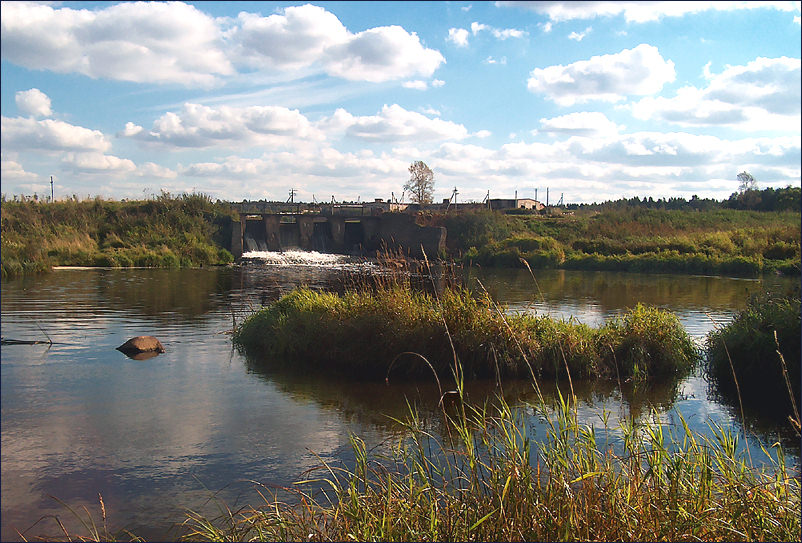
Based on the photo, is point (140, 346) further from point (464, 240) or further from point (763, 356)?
point (464, 240)

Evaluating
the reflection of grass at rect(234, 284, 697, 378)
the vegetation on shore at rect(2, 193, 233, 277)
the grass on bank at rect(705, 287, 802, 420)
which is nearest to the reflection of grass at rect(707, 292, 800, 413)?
the grass on bank at rect(705, 287, 802, 420)

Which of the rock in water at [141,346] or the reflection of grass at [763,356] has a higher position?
the reflection of grass at [763,356]

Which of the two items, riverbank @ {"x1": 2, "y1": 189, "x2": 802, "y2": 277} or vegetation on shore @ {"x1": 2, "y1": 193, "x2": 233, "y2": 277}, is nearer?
vegetation on shore @ {"x1": 2, "y1": 193, "x2": 233, "y2": 277}

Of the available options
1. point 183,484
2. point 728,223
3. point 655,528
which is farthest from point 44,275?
point 728,223

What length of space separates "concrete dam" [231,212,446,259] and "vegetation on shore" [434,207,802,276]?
231 cm

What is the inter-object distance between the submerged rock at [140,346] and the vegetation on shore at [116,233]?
17.1 meters

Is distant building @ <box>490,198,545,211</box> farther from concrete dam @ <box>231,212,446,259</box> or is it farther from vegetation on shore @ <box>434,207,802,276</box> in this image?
concrete dam @ <box>231,212,446,259</box>

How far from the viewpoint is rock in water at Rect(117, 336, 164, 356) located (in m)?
12.8

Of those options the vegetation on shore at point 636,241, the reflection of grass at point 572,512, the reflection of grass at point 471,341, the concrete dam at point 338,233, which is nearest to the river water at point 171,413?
the reflection of grass at point 471,341

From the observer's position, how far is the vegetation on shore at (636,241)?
34.1m

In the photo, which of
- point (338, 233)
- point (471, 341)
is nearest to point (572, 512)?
point (471, 341)

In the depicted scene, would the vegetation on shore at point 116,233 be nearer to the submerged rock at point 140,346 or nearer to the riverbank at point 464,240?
the riverbank at point 464,240

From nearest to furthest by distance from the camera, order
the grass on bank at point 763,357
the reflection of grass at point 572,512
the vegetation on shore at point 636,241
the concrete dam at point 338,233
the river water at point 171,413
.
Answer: the reflection of grass at point 572,512 → the river water at point 171,413 → the grass on bank at point 763,357 → the vegetation on shore at point 636,241 → the concrete dam at point 338,233

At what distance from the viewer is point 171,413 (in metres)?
9.18
